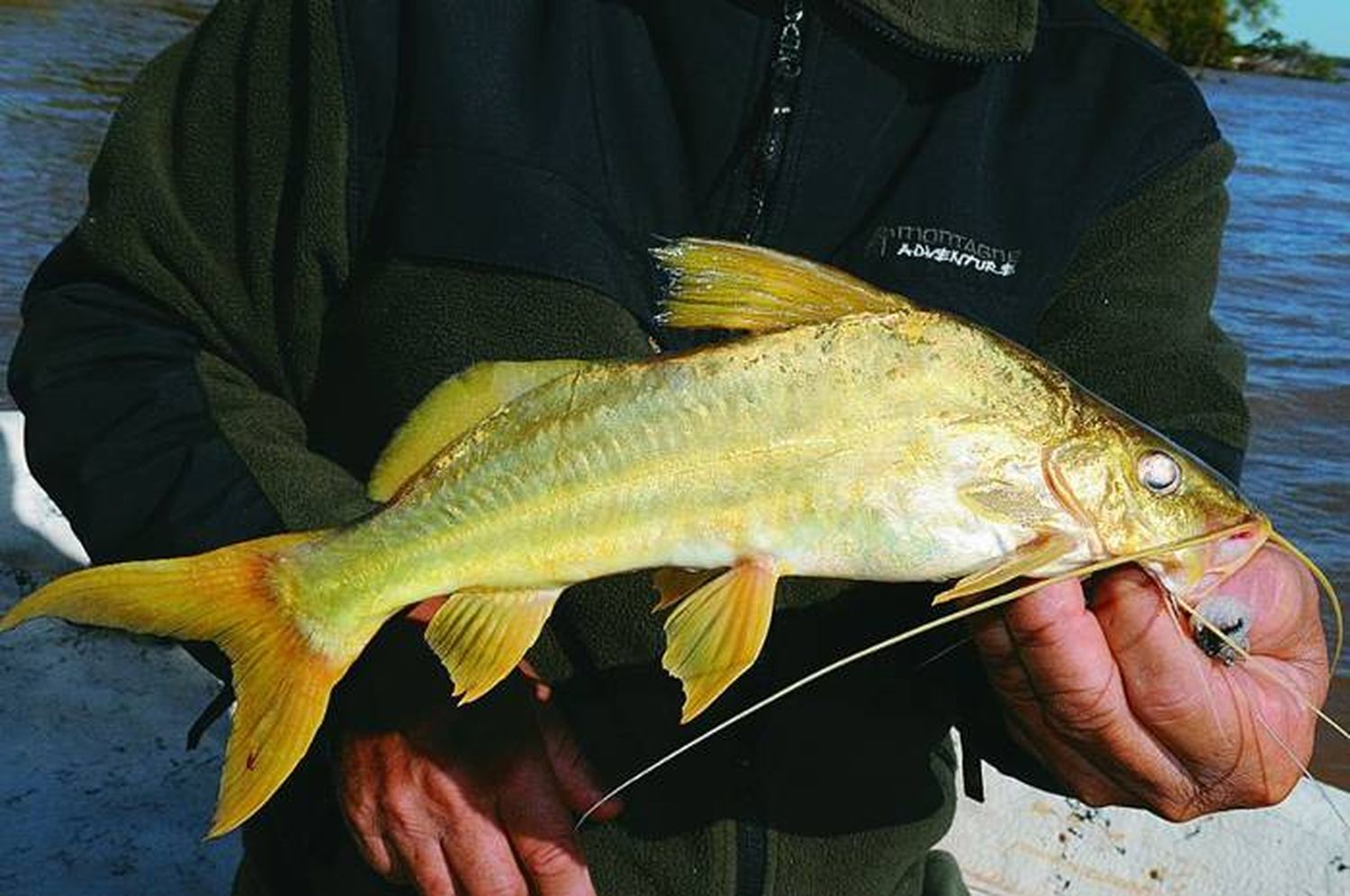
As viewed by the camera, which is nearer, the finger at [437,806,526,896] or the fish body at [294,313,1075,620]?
the fish body at [294,313,1075,620]

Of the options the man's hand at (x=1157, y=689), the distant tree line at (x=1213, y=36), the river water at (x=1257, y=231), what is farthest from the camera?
the distant tree line at (x=1213, y=36)

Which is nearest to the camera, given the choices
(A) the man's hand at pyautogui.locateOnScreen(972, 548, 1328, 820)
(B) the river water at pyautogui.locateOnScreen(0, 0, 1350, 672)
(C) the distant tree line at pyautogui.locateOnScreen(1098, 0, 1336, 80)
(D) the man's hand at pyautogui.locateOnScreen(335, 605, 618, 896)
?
(A) the man's hand at pyautogui.locateOnScreen(972, 548, 1328, 820)

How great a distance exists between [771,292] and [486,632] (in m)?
0.45

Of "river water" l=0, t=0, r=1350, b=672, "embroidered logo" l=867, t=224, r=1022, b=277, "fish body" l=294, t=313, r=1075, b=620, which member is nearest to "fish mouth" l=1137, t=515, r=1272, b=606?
"fish body" l=294, t=313, r=1075, b=620

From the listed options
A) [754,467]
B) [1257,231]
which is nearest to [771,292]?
[754,467]

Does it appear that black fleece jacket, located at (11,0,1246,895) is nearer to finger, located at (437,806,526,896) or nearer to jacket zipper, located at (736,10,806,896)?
jacket zipper, located at (736,10,806,896)

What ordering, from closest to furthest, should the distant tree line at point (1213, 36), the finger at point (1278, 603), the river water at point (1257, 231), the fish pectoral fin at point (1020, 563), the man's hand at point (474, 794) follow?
1. the fish pectoral fin at point (1020, 563)
2. the finger at point (1278, 603)
3. the man's hand at point (474, 794)
4. the river water at point (1257, 231)
5. the distant tree line at point (1213, 36)

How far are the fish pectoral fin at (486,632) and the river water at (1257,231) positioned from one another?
4689 mm

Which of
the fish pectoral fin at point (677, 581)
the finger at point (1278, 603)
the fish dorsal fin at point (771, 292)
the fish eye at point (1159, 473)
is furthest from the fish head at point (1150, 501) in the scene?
the fish pectoral fin at point (677, 581)

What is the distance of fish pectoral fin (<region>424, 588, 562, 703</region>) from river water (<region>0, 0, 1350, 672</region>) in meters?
4.69

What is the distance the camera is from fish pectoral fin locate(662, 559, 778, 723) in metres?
1.54

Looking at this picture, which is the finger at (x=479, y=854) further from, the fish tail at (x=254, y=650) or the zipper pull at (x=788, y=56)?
the zipper pull at (x=788, y=56)

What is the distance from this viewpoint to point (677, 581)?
162cm

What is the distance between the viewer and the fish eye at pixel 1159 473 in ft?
5.03
